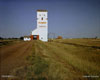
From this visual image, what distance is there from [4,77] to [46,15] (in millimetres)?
45289

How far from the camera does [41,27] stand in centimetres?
4472

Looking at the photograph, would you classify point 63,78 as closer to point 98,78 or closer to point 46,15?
point 98,78

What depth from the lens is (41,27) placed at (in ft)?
147

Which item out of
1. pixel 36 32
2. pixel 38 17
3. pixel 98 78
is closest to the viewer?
pixel 98 78

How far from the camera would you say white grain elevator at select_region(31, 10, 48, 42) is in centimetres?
4379

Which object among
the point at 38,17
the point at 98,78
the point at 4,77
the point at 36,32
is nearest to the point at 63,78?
the point at 98,78

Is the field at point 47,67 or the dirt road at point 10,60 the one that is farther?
the dirt road at point 10,60

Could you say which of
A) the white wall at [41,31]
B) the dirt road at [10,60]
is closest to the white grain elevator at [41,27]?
the white wall at [41,31]

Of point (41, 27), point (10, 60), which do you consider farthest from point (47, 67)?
point (41, 27)

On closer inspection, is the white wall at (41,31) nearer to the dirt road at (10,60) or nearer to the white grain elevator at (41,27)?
the white grain elevator at (41,27)

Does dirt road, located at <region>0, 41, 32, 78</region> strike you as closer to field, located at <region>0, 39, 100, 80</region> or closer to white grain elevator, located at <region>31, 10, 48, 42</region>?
field, located at <region>0, 39, 100, 80</region>

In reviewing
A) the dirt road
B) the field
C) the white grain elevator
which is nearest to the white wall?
the white grain elevator

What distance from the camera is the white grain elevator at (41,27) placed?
43.8 metres

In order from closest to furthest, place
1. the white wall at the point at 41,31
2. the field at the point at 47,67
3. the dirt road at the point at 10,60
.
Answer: the field at the point at 47,67, the dirt road at the point at 10,60, the white wall at the point at 41,31
